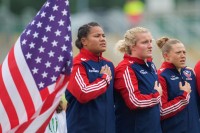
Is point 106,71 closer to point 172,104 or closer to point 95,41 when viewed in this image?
point 95,41

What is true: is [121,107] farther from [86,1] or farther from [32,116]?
[86,1]

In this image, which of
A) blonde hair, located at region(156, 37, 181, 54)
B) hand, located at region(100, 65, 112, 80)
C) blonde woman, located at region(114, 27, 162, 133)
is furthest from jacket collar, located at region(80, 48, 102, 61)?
blonde hair, located at region(156, 37, 181, 54)

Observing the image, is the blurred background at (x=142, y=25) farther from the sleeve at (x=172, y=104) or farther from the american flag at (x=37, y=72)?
the american flag at (x=37, y=72)

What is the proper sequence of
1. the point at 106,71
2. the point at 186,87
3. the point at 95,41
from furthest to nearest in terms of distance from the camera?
the point at 186,87 < the point at 95,41 < the point at 106,71

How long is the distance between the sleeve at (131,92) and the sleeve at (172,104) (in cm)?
39

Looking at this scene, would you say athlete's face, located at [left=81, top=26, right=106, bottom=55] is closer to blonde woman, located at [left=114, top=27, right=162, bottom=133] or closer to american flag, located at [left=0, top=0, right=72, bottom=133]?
blonde woman, located at [left=114, top=27, right=162, bottom=133]

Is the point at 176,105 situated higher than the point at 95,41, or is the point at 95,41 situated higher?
the point at 95,41

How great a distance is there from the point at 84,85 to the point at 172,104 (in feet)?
3.89

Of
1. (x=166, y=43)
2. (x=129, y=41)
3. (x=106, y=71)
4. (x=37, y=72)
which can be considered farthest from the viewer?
(x=166, y=43)

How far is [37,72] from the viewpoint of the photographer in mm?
9023

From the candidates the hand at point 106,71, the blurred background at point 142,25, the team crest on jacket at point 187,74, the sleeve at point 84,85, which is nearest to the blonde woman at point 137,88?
the hand at point 106,71

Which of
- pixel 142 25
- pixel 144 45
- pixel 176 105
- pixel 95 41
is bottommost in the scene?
pixel 142 25

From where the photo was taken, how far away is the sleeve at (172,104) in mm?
10523

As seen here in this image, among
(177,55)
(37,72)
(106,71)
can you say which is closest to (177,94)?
(177,55)
